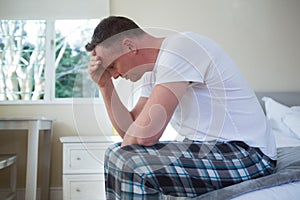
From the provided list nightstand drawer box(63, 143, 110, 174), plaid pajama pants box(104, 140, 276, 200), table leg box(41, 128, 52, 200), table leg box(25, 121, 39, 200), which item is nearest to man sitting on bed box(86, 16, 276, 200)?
plaid pajama pants box(104, 140, 276, 200)

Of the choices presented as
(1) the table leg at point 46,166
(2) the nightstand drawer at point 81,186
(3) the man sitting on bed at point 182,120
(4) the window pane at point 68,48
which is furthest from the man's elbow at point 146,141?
(4) the window pane at point 68,48

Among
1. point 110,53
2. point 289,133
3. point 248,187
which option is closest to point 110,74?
point 110,53

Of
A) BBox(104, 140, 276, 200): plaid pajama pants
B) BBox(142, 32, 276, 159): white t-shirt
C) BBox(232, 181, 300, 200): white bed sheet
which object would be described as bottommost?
BBox(232, 181, 300, 200): white bed sheet

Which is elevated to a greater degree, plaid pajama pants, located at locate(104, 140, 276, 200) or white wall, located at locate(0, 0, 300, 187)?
white wall, located at locate(0, 0, 300, 187)

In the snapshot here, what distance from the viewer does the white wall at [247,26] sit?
9.53 feet

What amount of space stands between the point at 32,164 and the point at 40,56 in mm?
1149

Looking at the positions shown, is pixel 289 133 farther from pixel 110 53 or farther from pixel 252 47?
pixel 110 53

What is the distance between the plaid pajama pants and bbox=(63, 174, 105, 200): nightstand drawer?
4.69ft

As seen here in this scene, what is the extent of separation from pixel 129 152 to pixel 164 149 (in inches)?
4.0

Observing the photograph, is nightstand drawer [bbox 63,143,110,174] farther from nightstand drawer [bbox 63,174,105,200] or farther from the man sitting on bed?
the man sitting on bed

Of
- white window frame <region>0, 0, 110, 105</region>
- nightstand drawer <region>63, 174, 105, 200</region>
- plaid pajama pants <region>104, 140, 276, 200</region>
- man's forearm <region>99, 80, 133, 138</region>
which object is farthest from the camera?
white window frame <region>0, 0, 110, 105</region>

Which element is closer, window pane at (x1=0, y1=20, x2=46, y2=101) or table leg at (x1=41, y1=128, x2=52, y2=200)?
table leg at (x1=41, y1=128, x2=52, y2=200)

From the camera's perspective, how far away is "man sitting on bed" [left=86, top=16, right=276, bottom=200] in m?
0.88

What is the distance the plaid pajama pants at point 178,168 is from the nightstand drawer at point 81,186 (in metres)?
1.43
